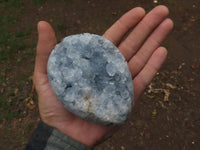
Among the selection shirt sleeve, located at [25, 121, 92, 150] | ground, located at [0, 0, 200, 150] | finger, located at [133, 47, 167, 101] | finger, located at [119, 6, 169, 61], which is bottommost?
ground, located at [0, 0, 200, 150]

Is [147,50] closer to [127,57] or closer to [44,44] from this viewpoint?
[127,57]

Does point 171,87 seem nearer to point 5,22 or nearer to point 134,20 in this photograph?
point 134,20

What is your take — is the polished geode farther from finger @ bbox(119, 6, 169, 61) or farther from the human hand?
finger @ bbox(119, 6, 169, 61)

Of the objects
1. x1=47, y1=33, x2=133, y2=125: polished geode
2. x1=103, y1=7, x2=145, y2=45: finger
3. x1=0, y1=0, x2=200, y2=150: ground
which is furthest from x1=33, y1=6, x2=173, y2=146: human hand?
x1=0, y1=0, x2=200, y2=150: ground

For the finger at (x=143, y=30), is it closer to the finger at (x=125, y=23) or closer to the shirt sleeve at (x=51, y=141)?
the finger at (x=125, y=23)

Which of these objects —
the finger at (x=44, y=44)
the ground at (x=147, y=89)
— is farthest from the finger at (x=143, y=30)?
the ground at (x=147, y=89)

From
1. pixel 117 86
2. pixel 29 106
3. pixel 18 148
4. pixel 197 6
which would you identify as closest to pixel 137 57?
pixel 117 86

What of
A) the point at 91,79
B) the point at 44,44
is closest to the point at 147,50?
the point at 91,79
